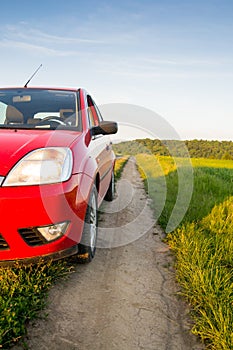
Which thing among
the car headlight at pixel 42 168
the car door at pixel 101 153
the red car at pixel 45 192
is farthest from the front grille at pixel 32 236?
the car door at pixel 101 153

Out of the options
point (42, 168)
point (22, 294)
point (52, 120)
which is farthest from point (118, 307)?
point (52, 120)

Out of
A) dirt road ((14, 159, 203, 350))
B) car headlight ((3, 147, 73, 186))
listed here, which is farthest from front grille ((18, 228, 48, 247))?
dirt road ((14, 159, 203, 350))

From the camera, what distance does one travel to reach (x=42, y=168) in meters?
2.28

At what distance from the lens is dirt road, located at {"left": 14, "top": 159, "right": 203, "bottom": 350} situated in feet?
6.25

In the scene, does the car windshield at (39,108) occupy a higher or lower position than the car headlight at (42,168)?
higher

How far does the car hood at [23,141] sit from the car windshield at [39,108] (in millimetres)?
318

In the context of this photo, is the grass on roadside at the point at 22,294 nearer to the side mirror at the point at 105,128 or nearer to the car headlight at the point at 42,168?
the car headlight at the point at 42,168

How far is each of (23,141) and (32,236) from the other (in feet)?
2.55

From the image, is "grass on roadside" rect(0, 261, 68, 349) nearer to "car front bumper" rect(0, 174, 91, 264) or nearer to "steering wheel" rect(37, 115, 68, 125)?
"car front bumper" rect(0, 174, 91, 264)

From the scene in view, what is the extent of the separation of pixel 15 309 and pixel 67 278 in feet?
2.23

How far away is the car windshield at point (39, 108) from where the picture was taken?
10.7 feet

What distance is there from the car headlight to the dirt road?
0.90m

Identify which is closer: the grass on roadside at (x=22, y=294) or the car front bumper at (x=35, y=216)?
the grass on roadside at (x=22, y=294)

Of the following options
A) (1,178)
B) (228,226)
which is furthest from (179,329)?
(228,226)
